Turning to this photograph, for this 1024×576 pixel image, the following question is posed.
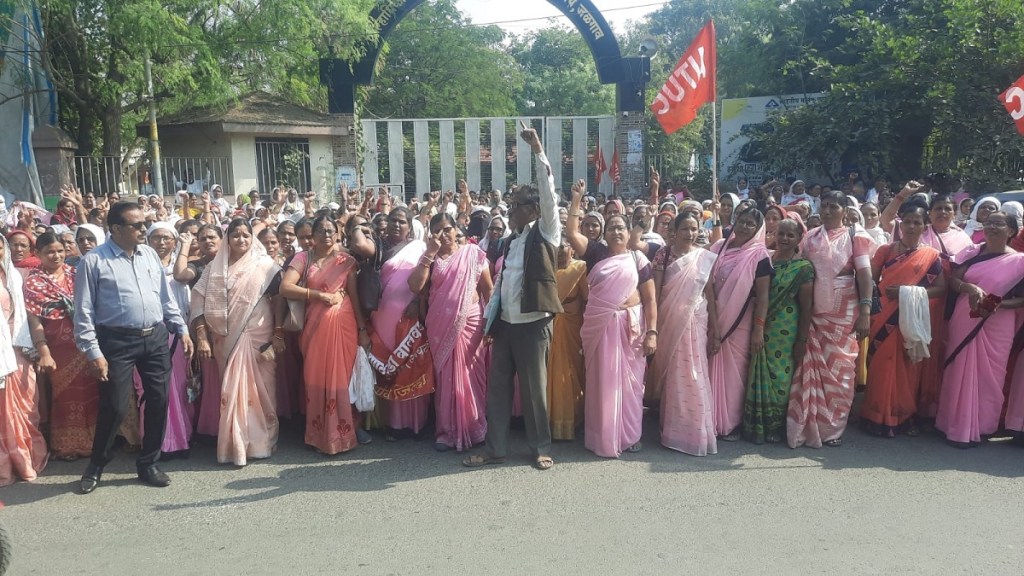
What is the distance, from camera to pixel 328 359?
4.63 meters

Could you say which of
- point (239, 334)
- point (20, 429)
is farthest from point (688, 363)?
point (20, 429)

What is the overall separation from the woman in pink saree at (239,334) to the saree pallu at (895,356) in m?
4.03

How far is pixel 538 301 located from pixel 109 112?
1458 cm

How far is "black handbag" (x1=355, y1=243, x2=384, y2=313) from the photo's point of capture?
4.77m

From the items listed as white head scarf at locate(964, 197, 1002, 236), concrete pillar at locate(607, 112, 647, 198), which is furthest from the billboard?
white head scarf at locate(964, 197, 1002, 236)

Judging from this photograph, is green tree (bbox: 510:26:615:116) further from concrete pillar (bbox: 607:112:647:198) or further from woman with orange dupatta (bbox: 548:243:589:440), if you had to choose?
woman with orange dupatta (bbox: 548:243:589:440)

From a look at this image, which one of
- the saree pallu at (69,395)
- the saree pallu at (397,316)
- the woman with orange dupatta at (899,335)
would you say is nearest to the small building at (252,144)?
the saree pallu at (69,395)

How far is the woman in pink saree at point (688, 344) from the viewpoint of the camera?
15.1 ft

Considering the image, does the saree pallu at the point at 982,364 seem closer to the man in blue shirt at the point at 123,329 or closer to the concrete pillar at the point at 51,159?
the man in blue shirt at the point at 123,329

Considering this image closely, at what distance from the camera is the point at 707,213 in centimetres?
851

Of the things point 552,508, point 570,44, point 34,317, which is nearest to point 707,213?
point 552,508

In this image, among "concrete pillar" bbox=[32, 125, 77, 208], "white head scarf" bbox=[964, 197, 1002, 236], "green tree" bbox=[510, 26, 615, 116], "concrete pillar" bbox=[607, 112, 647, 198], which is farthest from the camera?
"green tree" bbox=[510, 26, 615, 116]

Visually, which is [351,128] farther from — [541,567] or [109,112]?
[541,567]

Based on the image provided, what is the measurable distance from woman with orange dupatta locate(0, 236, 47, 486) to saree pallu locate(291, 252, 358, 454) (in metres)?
1.54
